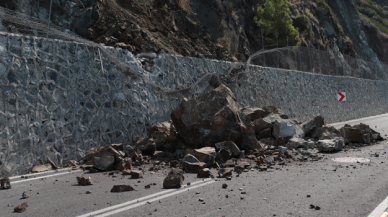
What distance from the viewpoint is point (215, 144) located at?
737cm

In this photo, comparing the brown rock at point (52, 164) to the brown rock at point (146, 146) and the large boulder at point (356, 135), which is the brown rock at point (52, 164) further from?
the large boulder at point (356, 135)

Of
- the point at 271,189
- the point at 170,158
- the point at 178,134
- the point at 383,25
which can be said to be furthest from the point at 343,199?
the point at 383,25

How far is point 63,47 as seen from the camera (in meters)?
7.73

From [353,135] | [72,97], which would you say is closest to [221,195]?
[72,97]

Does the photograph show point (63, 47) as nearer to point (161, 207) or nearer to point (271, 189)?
point (161, 207)

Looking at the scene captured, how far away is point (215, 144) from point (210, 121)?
31.1 inches

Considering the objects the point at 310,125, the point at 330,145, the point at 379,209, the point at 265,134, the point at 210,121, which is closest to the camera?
the point at 379,209

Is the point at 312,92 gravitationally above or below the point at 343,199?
above

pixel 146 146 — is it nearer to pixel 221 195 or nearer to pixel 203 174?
pixel 203 174

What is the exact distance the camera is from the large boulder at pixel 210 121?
787 cm

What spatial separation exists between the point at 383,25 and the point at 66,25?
66284 millimetres

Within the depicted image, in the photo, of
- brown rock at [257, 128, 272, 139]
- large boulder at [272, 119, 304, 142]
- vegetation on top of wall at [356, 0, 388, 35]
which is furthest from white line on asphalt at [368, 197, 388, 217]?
vegetation on top of wall at [356, 0, 388, 35]

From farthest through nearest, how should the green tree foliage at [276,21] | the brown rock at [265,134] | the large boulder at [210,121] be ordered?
1. the green tree foliage at [276,21]
2. the brown rock at [265,134]
3. the large boulder at [210,121]

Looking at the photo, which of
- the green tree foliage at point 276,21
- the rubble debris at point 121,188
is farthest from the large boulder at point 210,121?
the green tree foliage at point 276,21
